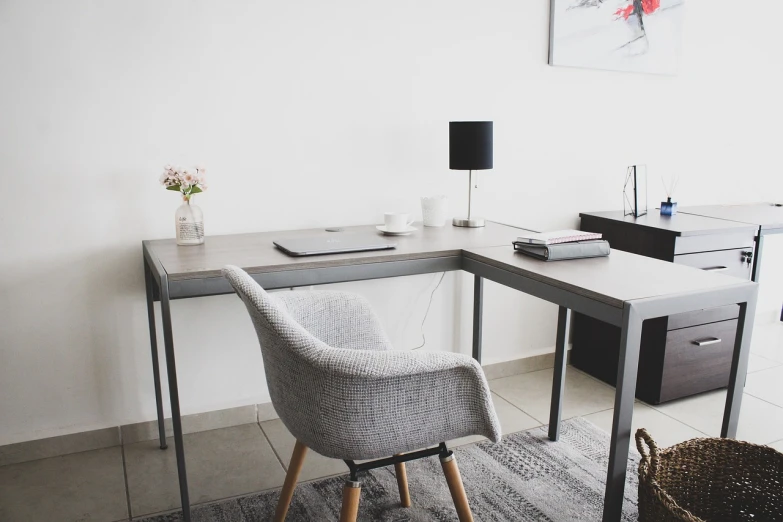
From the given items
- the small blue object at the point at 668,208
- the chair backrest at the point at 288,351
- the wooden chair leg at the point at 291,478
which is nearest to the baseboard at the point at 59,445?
the wooden chair leg at the point at 291,478

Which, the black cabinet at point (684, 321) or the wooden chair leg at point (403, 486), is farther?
the black cabinet at point (684, 321)

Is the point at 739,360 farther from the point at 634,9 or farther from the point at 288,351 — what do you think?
the point at 634,9

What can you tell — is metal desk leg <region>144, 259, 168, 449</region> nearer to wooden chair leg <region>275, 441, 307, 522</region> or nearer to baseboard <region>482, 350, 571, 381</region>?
wooden chair leg <region>275, 441, 307, 522</region>

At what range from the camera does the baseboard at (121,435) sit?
84.1 inches

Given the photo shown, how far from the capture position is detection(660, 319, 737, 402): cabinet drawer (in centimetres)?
254

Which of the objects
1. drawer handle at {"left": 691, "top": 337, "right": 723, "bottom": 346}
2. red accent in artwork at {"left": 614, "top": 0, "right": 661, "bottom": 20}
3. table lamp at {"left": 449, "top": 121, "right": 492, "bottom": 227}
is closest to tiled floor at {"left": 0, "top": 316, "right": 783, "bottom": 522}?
drawer handle at {"left": 691, "top": 337, "right": 723, "bottom": 346}

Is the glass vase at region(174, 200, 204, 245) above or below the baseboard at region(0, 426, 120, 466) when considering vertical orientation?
above

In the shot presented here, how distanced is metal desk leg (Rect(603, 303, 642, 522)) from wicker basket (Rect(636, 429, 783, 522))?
0.20 meters

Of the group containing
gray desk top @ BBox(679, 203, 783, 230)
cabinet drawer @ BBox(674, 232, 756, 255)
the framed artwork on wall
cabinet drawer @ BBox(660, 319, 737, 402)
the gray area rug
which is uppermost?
the framed artwork on wall

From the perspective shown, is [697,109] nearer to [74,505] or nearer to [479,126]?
[479,126]

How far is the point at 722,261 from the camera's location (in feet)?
8.71

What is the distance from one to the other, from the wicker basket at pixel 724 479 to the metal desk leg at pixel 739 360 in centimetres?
8

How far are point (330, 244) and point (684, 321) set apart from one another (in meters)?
1.54

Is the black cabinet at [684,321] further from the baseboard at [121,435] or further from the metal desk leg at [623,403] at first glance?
the baseboard at [121,435]
